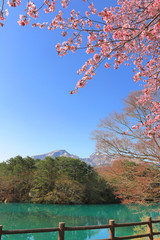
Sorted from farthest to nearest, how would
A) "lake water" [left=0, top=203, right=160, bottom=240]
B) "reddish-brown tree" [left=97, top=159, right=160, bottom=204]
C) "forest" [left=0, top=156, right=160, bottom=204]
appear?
"forest" [left=0, top=156, right=160, bottom=204] < "lake water" [left=0, top=203, right=160, bottom=240] < "reddish-brown tree" [left=97, top=159, right=160, bottom=204]

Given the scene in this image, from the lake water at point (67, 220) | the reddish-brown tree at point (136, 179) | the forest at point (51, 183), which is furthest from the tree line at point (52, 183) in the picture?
the reddish-brown tree at point (136, 179)

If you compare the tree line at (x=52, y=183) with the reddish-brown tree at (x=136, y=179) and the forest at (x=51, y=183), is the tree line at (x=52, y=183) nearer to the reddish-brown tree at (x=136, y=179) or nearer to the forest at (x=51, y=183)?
the forest at (x=51, y=183)

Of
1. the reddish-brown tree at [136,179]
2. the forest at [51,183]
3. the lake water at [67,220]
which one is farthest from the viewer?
the forest at [51,183]

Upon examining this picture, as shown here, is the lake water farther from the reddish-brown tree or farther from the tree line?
the tree line

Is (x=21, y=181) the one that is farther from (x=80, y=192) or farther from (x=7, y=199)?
(x=80, y=192)

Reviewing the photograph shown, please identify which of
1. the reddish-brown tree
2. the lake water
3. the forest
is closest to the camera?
the reddish-brown tree

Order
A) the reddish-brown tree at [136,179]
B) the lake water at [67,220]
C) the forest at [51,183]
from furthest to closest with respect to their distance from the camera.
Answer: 1. the forest at [51,183]
2. the lake water at [67,220]
3. the reddish-brown tree at [136,179]

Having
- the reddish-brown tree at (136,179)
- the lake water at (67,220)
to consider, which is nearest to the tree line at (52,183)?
the lake water at (67,220)

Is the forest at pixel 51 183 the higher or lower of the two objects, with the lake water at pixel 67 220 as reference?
higher

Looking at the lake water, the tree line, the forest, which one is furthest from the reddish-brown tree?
the tree line

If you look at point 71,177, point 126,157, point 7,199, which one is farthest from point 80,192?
point 126,157

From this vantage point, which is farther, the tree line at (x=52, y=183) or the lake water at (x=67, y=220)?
the tree line at (x=52, y=183)

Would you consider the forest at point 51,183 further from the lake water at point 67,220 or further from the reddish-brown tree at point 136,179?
the reddish-brown tree at point 136,179

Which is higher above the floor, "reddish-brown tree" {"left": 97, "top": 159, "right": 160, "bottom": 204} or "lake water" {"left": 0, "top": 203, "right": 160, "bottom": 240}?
"reddish-brown tree" {"left": 97, "top": 159, "right": 160, "bottom": 204}
